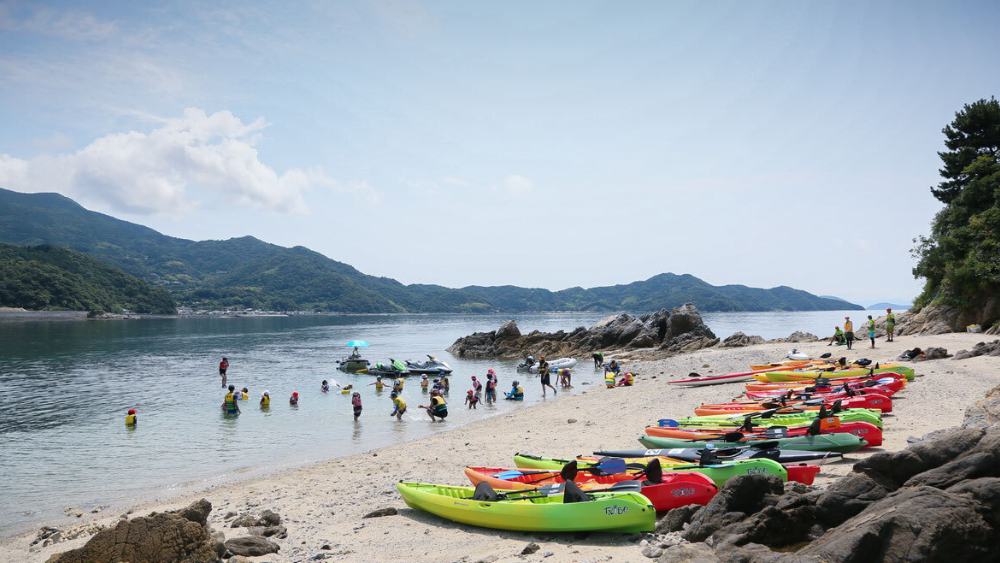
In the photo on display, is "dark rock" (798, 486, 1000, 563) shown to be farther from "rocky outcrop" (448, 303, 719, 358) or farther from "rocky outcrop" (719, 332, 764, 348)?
"rocky outcrop" (448, 303, 719, 358)

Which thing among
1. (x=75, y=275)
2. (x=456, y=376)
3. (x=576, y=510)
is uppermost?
(x=75, y=275)

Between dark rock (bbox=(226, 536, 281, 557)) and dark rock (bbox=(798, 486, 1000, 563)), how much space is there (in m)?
8.03

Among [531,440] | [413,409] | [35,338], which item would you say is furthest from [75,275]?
[531,440]

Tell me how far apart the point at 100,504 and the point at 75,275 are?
171 metres

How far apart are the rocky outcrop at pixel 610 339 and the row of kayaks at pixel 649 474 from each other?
37.3m

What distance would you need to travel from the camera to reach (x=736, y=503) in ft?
23.6

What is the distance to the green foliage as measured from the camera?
3188 centimetres

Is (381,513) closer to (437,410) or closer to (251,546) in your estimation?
(251,546)

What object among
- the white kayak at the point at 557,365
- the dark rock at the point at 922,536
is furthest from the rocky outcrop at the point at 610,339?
the dark rock at the point at 922,536

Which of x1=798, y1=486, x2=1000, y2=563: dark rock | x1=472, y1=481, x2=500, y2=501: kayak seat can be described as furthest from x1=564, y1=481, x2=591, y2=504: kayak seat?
x1=798, y1=486, x2=1000, y2=563: dark rock

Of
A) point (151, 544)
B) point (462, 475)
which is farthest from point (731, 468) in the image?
point (151, 544)

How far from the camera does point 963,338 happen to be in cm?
2925

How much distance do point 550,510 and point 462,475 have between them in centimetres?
538

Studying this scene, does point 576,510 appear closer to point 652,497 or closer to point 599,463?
point 652,497
